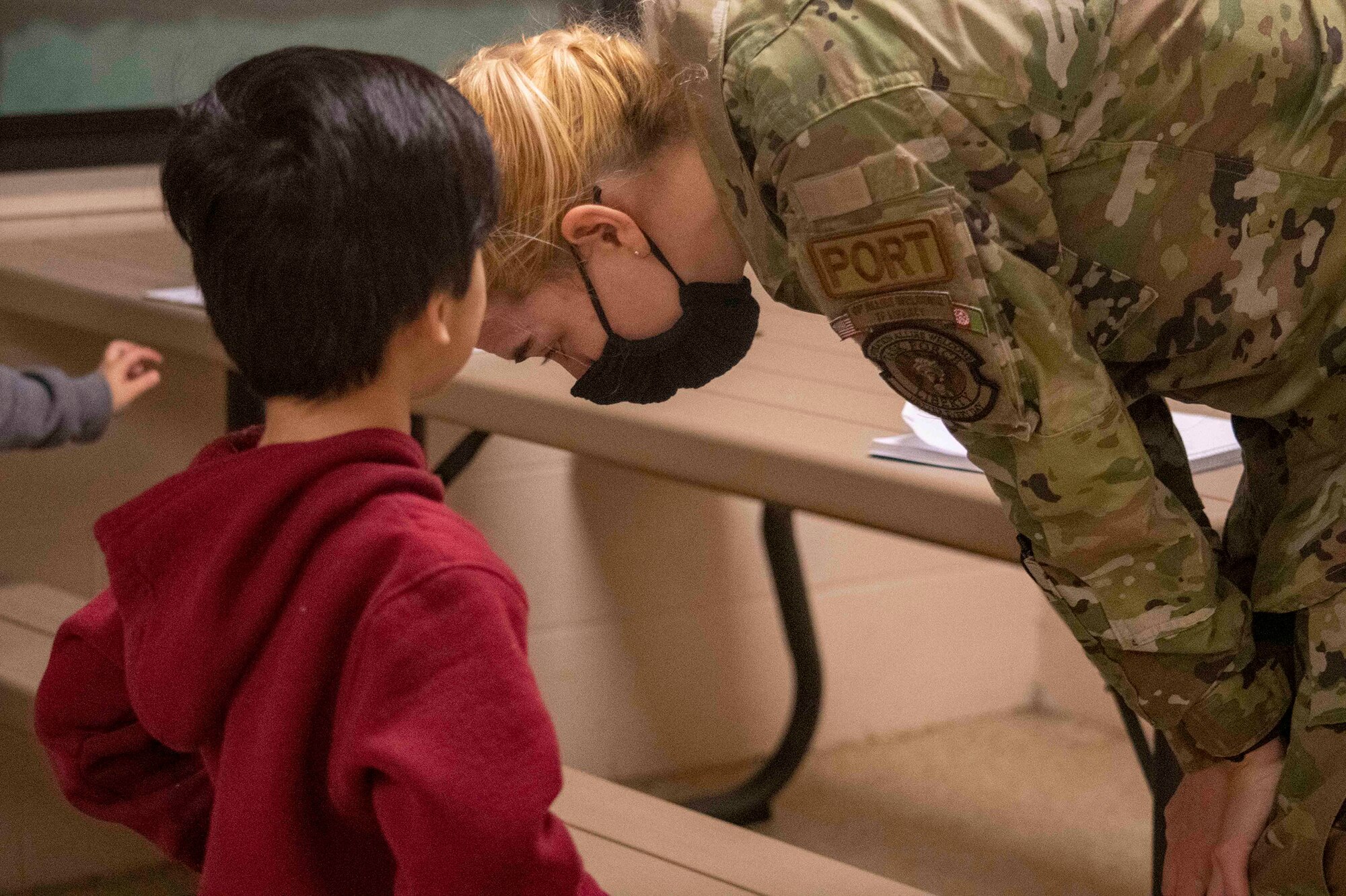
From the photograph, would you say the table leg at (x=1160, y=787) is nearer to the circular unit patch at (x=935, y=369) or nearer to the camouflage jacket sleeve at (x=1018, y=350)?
the camouflage jacket sleeve at (x=1018, y=350)

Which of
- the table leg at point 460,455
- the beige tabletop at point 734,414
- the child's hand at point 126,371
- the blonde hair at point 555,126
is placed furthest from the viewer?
the table leg at point 460,455

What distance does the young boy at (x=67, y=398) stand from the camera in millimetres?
1727

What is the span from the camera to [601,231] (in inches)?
38.4

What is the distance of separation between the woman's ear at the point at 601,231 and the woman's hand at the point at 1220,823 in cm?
53

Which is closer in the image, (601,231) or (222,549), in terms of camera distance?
(222,549)

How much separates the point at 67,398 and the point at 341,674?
1.20 meters

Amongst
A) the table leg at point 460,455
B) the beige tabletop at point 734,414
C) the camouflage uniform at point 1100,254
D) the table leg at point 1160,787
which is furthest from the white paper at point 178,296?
the table leg at point 1160,787

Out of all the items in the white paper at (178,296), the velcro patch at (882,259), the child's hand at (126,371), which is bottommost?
the child's hand at (126,371)

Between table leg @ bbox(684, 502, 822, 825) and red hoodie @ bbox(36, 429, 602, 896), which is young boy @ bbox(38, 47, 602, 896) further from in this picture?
table leg @ bbox(684, 502, 822, 825)

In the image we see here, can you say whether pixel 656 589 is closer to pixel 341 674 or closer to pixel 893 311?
pixel 893 311

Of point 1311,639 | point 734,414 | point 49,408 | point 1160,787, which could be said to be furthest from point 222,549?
point 49,408

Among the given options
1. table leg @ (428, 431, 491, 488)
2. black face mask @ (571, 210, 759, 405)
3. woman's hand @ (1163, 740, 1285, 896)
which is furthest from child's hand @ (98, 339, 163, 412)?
woman's hand @ (1163, 740, 1285, 896)

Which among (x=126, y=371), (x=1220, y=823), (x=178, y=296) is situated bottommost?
(x=126, y=371)

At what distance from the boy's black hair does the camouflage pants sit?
0.59m
